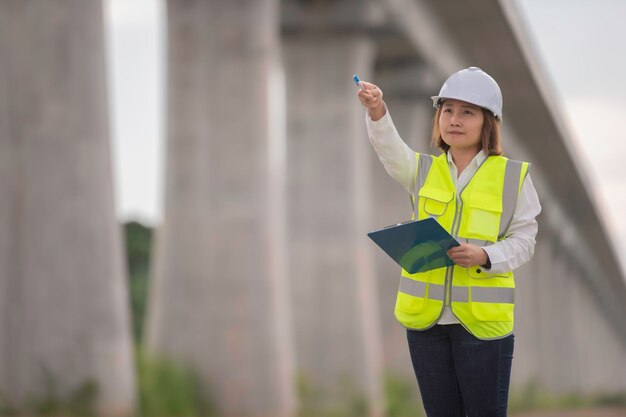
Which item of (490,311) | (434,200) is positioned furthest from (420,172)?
(490,311)

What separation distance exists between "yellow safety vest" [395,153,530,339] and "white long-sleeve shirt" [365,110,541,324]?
0.10 feet

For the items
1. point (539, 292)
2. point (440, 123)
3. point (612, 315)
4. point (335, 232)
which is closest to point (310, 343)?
point (335, 232)

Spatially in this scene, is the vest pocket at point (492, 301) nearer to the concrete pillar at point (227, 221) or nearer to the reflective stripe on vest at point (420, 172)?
the reflective stripe on vest at point (420, 172)

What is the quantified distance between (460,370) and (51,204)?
45.0ft

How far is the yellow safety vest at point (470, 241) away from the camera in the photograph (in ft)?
15.3

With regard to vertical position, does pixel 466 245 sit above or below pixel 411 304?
above

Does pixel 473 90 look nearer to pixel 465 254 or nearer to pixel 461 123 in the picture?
pixel 461 123

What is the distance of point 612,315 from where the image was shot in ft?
429

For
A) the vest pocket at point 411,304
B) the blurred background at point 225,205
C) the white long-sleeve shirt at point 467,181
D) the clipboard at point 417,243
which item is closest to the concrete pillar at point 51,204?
the blurred background at point 225,205

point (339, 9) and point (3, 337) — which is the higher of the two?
point (339, 9)

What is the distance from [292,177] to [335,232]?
159 centimetres

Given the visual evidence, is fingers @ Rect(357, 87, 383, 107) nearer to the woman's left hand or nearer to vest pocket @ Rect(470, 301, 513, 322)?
the woman's left hand

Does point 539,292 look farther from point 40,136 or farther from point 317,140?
point 40,136

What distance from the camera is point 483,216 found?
4.79 meters
